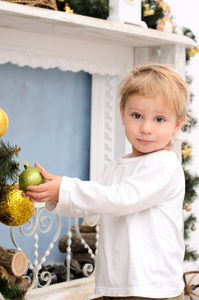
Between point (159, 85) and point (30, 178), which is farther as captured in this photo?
point (159, 85)

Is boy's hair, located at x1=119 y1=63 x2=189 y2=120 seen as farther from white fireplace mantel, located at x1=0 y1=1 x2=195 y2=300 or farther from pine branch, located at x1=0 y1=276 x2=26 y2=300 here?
pine branch, located at x1=0 y1=276 x2=26 y2=300

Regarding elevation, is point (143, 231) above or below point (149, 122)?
below

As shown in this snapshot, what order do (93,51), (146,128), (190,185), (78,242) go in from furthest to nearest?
1. (190,185)
2. (78,242)
3. (93,51)
4. (146,128)

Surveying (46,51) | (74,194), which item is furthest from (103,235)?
(46,51)

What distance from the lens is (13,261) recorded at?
225 cm

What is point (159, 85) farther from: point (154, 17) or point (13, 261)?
point (154, 17)

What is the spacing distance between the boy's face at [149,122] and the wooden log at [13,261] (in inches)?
41.6

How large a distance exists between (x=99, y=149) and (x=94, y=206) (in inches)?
71.4

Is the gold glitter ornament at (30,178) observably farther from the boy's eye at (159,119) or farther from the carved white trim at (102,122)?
the carved white trim at (102,122)

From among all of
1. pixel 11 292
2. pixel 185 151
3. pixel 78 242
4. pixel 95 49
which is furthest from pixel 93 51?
pixel 11 292

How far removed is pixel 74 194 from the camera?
1.34 meters

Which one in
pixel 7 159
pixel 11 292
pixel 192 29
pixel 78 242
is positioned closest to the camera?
pixel 7 159

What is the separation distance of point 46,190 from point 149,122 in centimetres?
39

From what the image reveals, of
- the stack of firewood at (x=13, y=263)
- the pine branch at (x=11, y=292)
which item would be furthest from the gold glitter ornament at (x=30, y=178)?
the stack of firewood at (x=13, y=263)
